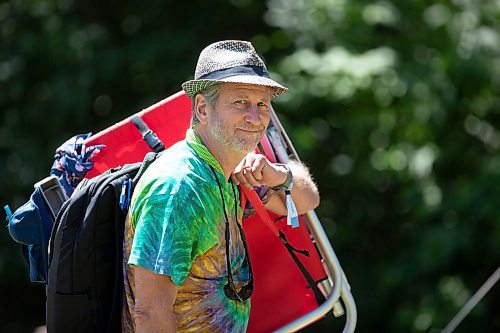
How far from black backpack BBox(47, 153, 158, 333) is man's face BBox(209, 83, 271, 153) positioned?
20 cm

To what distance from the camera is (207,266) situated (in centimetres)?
244

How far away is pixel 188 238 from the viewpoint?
7.61 ft

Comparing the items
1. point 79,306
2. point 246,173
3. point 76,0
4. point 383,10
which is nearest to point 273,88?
point 246,173

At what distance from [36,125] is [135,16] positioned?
93 centimetres

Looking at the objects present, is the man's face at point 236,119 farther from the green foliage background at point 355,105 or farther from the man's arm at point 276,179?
the green foliage background at point 355,105

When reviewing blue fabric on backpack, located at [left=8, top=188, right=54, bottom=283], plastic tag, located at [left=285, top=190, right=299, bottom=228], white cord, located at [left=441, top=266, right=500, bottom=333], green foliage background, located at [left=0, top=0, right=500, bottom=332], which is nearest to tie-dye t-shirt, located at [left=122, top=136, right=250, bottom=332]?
plastic tag, located at [left=285, top=190, right=299, bottom=228]

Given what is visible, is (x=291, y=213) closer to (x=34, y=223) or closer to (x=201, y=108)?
(x=201, y=108)

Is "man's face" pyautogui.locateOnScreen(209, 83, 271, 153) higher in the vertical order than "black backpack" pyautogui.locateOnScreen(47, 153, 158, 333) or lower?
higher

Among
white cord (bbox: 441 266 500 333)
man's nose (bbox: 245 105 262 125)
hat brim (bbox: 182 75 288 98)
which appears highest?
hat brim (bbox: 182 75 288 98)

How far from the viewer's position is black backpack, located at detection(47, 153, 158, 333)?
2428mm

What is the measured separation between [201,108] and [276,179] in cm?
36

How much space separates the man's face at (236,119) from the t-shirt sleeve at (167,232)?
0.61ft

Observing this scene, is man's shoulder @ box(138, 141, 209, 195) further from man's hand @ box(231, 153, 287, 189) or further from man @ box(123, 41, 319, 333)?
man's hand @ box(231, 153, 287, 189)

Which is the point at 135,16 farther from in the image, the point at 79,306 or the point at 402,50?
the point at 79,306
